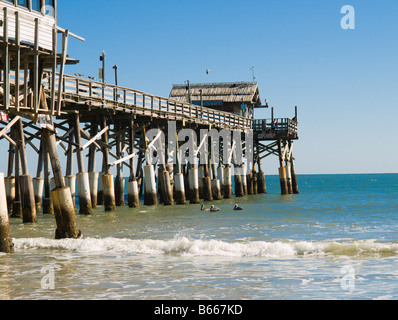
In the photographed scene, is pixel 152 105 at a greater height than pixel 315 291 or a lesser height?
greater

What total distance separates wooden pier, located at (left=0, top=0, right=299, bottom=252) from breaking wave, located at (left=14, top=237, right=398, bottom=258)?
546 millimetres

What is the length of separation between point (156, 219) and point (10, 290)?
1374 centimetres

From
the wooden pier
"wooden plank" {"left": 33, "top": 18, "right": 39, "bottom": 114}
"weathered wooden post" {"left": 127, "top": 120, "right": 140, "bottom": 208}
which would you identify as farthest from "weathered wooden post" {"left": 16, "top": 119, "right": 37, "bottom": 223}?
"weathered wooden post" {"left": 127, "top": 120, "right": 140, "bottom": 208}

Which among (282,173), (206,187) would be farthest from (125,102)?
(282,173)

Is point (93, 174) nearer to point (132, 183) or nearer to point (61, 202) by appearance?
point (132, 183)

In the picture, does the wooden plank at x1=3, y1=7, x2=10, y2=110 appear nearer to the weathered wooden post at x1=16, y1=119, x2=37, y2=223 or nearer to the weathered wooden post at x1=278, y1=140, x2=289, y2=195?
the weathered wooden post at x1=16, y1=119, x2=37, y2=223

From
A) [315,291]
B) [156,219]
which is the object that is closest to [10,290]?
[315,291]

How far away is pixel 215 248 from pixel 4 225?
5.25 meters

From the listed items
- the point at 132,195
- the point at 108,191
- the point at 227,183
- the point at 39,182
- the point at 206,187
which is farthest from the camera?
the point at 227,183

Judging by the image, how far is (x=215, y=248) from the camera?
14.6 m

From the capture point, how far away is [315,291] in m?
9.40

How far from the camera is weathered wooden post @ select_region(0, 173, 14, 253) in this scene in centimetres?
1237
